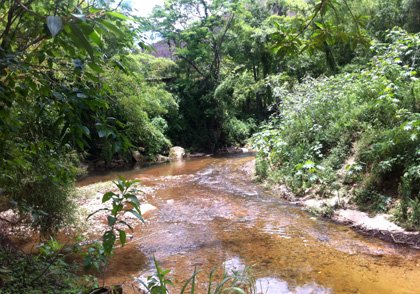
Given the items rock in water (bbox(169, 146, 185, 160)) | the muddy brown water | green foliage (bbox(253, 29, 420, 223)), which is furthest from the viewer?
rock in water (bbox(169, 146, 185, 160))

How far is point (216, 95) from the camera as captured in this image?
19.3 metres

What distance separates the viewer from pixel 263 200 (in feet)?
24.3

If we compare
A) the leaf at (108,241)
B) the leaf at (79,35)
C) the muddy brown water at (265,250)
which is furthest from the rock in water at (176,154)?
the leaf at (79,35)

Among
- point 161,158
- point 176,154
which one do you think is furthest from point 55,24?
point 176,154

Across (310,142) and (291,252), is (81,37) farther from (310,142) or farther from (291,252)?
(310,142)

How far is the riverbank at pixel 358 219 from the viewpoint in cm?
476

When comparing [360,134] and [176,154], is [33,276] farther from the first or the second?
[176,154]

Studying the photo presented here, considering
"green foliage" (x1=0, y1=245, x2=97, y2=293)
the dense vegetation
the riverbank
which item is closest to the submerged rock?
the dense vegetation

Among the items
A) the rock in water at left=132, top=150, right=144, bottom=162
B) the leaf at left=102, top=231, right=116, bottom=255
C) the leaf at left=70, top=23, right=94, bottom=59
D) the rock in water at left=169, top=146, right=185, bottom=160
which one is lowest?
the rock in water at left=169, top=146, right=185, bottom=160

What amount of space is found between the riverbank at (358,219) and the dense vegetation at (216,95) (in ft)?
0.57

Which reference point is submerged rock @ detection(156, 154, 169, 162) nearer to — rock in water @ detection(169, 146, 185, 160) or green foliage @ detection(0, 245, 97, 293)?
rock in water @ detection(169, 146, 185, 160)

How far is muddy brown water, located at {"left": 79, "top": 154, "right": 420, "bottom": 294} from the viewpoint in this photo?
387 centimetres

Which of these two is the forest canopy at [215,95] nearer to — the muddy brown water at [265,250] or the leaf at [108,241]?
the leaf at [108,241]

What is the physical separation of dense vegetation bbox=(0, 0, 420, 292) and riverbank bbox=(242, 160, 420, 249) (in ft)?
0.57
